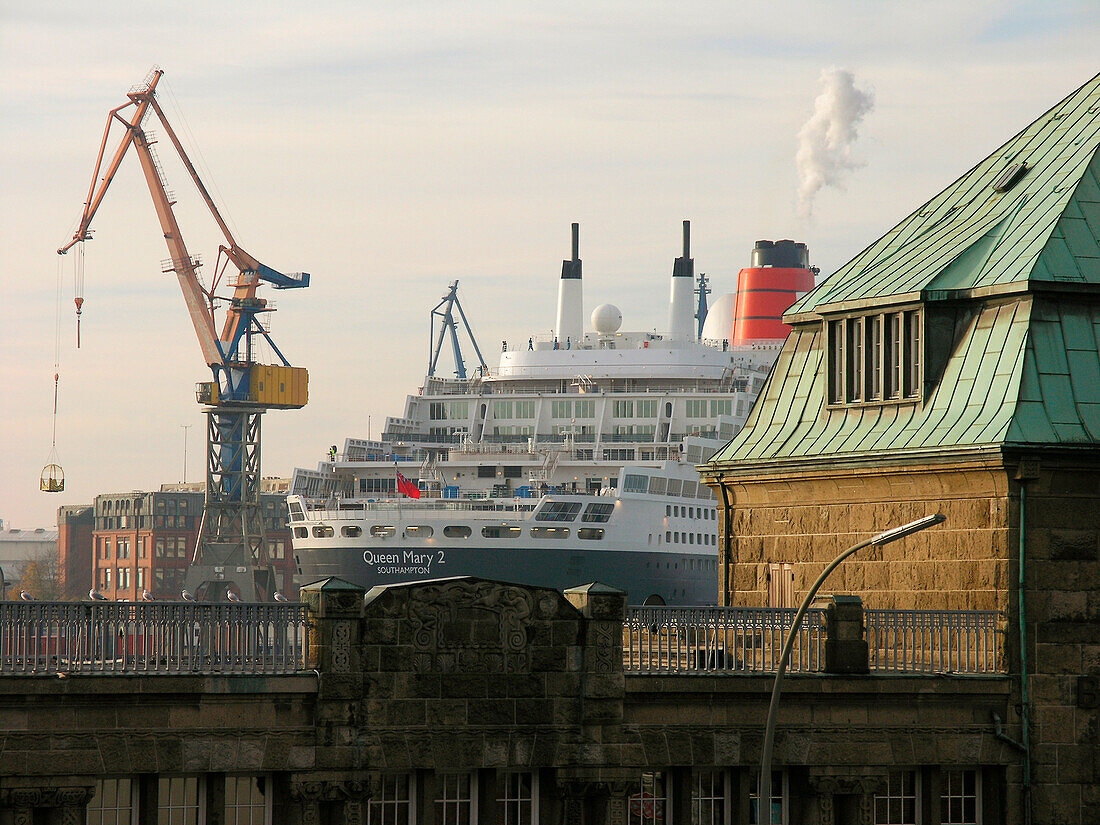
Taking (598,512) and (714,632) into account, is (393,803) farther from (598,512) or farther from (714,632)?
(598,512)

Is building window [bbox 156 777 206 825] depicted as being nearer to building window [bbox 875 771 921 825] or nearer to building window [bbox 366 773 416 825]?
building window [bbox 366 773 416 825]

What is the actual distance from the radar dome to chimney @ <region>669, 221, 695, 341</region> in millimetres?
10561

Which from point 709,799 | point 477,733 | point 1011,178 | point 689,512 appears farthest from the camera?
point 689,512

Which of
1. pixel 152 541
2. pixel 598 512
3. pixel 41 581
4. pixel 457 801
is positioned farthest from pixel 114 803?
pixel 41 581

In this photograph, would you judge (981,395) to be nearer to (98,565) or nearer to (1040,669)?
(1040,669)

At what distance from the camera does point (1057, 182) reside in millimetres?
27984

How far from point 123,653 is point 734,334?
10465cm

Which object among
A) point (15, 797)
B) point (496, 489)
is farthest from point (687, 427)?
point (15, 797)

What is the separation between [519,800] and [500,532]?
251 ft

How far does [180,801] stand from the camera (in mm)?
22266

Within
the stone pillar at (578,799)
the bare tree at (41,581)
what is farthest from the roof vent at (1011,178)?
the bare tree at (41,581)

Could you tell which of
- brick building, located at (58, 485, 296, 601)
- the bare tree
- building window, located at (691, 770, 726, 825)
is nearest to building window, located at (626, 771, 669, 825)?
building window, located at (691, 770, 726, 825)

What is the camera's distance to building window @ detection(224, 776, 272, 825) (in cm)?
2245

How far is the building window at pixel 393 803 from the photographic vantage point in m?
23.0
